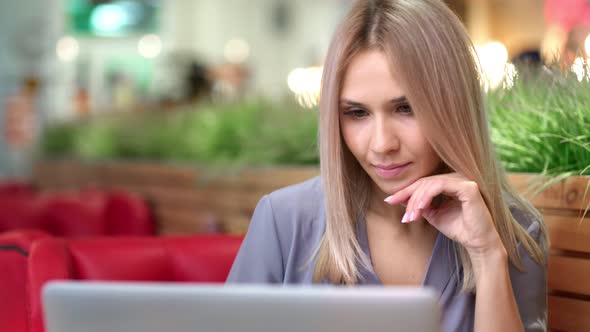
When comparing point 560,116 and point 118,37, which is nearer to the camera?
point 560,116

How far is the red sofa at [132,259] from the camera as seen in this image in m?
1.66

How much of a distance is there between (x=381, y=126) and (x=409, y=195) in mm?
132

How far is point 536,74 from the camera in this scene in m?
1.89

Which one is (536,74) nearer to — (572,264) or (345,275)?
(572,264)

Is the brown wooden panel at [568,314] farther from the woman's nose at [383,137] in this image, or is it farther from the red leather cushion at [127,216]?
the red leather cushion at [127,216]

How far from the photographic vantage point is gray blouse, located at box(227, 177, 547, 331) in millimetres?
1456

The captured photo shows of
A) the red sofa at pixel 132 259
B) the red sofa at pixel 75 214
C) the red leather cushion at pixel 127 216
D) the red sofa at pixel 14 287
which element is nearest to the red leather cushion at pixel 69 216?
the red sofa at pixel 75 214

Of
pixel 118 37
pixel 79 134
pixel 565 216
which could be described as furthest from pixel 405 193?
pixel 118 37

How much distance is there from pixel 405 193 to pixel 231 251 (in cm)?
63

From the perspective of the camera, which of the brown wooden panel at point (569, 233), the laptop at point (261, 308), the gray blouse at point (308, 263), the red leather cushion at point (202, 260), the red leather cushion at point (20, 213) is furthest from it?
the red leather cushion at point (20, 213)

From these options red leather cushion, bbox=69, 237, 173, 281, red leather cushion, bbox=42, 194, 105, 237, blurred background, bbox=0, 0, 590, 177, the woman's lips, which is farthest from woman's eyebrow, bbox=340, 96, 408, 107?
blurred background, bbox=0, 0, 590, 177

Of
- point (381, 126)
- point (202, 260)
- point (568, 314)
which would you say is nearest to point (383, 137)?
point (381, 126)

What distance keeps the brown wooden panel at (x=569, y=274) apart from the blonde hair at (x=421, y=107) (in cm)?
13

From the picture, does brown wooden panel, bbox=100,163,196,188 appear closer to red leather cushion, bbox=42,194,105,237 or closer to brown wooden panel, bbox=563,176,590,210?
red leather cushion, bbox=42,194,105,237
